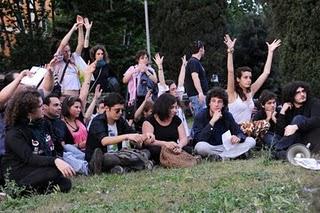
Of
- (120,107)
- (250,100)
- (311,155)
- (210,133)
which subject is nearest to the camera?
(311,155)

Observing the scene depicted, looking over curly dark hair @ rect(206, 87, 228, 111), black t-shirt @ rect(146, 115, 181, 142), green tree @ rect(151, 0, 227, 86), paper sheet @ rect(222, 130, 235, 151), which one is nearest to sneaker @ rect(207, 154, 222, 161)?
paper sheet @ rect(222, 130, 235, 151)

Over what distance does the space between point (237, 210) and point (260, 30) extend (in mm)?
22453

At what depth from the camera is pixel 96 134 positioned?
8055 mm

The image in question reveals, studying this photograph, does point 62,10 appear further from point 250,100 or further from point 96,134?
point 96,134

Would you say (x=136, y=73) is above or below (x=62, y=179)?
above

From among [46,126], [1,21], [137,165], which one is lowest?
[137,165]

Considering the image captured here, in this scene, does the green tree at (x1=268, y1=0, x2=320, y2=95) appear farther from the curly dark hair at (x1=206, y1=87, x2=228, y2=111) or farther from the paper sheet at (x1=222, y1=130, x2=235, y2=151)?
the paper sheet at (x1=222, y1=130, x2=235, y2=151)

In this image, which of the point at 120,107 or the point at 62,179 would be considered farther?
the point at 120,107

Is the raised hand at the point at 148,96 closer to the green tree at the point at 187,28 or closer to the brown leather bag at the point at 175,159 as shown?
the brown leather bag at the point at 175,159

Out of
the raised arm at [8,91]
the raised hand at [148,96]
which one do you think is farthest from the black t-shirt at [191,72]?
the raised arm at [8,91]

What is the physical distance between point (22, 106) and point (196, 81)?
4.81 meters

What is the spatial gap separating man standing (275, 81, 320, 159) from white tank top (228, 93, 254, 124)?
46.3 inches

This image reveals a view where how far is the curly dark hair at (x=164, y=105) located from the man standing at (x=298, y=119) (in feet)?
5.27

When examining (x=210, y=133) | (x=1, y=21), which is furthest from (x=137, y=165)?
(x=1, y=21)
